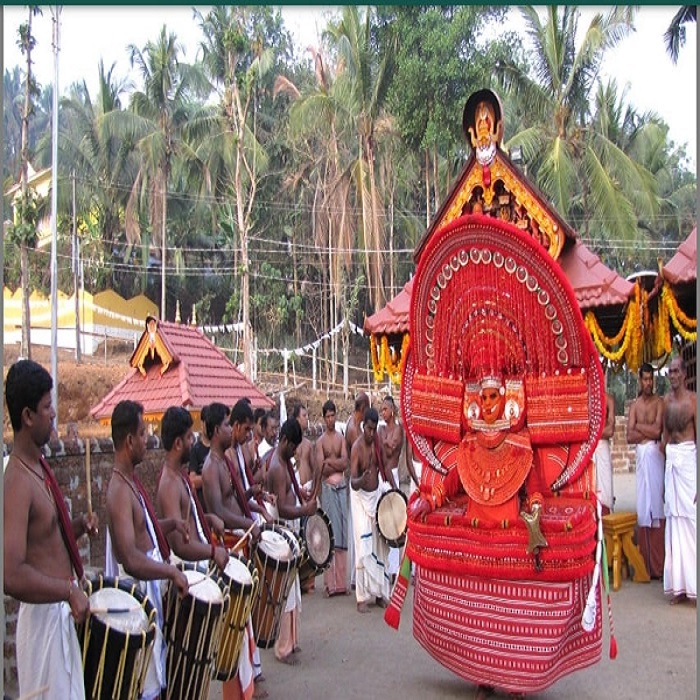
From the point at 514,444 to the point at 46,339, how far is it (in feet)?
100

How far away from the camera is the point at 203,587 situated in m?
4.29

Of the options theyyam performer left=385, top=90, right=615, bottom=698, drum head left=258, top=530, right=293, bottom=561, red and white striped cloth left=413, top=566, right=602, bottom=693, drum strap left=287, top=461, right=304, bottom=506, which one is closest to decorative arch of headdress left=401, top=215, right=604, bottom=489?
theyyam performer left=385, top=90, right=615, bottom=698

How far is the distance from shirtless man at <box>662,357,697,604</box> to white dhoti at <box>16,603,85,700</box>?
636 cm

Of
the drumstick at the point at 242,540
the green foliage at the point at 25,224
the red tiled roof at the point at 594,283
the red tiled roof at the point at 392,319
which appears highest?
the green foliage at the point at 25,224

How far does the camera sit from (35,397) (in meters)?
3.48

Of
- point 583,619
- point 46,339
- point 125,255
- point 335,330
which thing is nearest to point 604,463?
point 583,619

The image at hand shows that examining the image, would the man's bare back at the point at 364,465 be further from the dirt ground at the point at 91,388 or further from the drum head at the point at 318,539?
the dirt ground at the point at 91,388

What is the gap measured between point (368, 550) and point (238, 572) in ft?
12.6

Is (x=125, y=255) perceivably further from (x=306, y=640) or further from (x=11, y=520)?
(x=11, y=520)

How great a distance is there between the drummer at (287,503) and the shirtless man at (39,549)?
3.07 meters

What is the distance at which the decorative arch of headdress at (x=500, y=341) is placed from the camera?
540cm

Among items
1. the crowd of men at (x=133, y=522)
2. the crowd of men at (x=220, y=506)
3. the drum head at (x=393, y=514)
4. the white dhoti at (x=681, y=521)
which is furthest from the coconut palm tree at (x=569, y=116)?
the crowd of men at (x=133, y=522)

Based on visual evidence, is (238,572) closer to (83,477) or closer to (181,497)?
(181,497)

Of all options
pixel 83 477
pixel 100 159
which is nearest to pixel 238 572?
pixel 83 477
